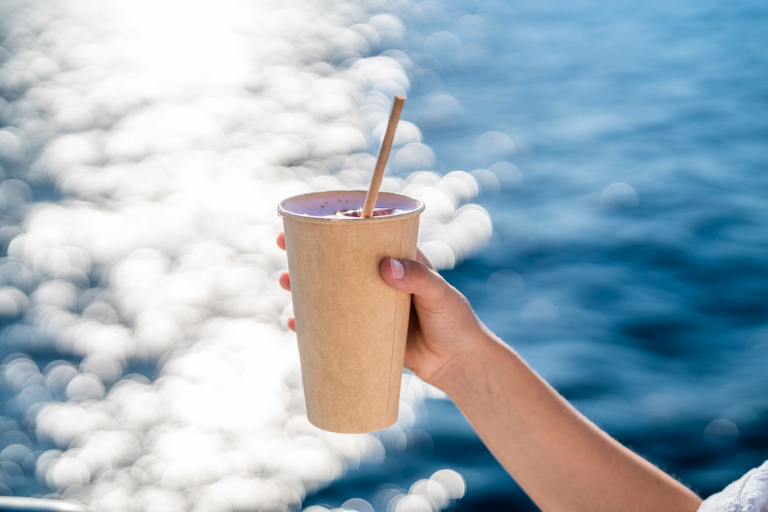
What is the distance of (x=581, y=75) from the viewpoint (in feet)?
28.4

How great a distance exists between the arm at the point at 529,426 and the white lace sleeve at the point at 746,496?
17 centimetres

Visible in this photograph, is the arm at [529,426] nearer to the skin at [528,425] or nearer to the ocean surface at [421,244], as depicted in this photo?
the skin at [528,425]

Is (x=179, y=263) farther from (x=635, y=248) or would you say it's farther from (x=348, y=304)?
(x=348, y=304)

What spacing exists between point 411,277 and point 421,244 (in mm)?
3965

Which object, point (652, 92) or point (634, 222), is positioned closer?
point (634, 222)

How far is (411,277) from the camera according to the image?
102 centimetres

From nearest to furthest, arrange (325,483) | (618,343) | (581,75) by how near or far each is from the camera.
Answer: (325,483) < (618,343) < (581,75)

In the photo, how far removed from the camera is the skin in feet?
3.85

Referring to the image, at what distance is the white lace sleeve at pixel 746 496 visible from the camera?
950 mm

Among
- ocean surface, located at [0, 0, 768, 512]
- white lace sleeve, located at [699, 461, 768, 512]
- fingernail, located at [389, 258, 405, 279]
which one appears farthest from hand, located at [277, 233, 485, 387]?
ocean surface, located at [0, 0, 768, 512]

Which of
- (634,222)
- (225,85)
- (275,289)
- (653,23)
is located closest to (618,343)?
(634,222)

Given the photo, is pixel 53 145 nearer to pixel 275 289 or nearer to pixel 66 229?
pixel 66 229

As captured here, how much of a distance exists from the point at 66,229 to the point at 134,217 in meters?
0.48

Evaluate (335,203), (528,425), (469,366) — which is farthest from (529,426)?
(335,203)
